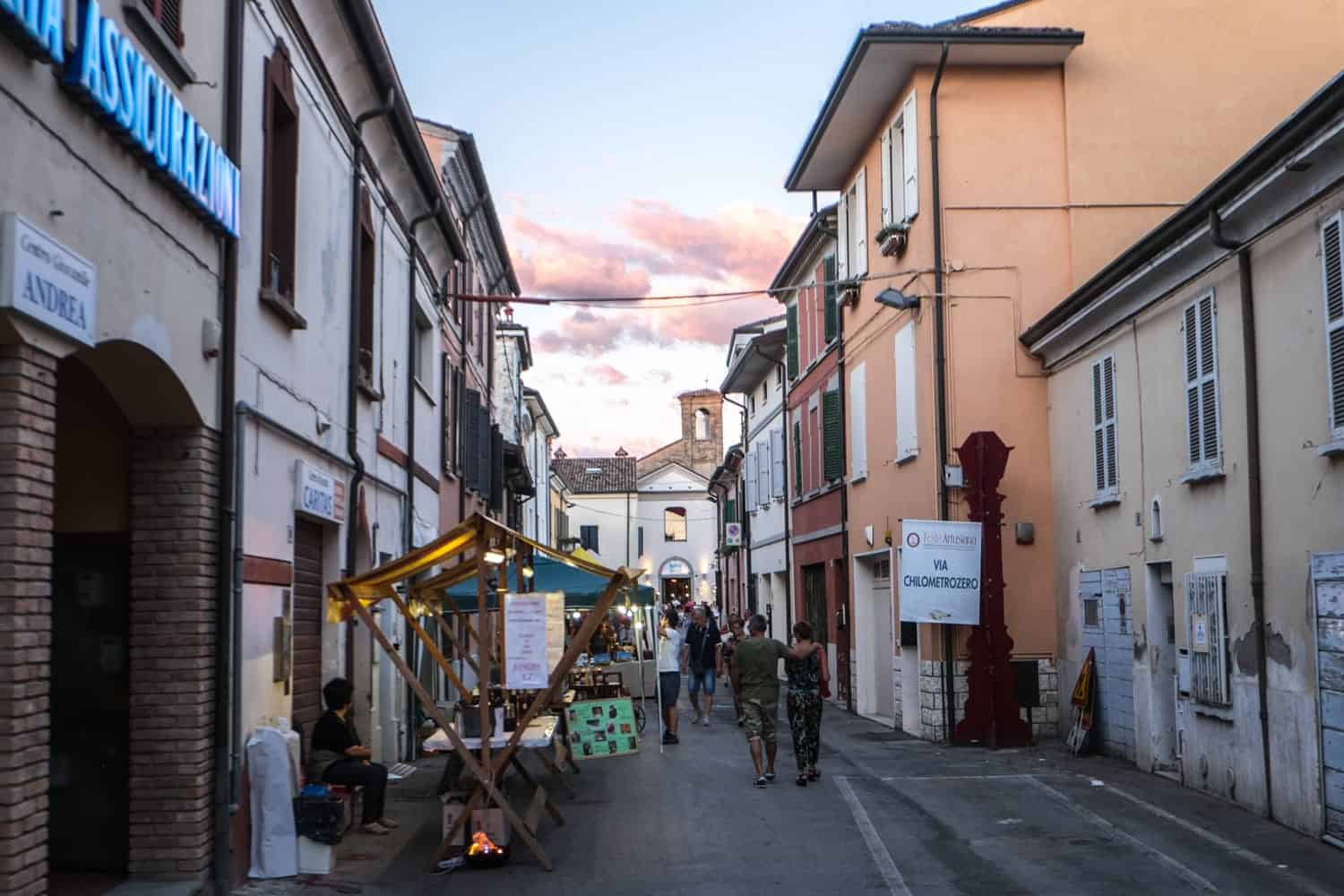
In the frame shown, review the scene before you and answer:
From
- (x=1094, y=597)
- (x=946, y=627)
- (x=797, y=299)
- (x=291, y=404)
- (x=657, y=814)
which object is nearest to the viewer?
(x=291, y=404)

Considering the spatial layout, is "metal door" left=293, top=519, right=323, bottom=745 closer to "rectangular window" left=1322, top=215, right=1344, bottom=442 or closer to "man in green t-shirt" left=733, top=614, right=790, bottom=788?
"man in green t-shirt" left=733, top=614, right=790, bottom=788

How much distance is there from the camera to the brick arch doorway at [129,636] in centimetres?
859

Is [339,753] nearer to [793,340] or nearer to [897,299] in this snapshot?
[897,299]

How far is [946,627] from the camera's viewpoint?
59.2ft

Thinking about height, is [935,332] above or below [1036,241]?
below

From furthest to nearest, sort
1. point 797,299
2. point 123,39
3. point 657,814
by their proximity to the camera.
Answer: point 797,299
point 657,814
point 123,39

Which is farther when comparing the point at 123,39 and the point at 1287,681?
the point at 1287,681

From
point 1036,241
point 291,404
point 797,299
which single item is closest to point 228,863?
point 291,404

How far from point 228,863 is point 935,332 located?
1206 centimetres

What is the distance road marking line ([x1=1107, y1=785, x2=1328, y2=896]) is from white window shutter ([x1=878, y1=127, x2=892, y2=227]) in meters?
9.88

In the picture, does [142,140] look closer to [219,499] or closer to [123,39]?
[123,39]

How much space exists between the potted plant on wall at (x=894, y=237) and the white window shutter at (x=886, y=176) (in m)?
0.37

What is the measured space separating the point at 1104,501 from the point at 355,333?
8.23 m

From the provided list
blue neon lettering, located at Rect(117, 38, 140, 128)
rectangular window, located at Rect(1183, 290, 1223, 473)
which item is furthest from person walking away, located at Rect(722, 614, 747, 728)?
blue neon lettering, located at Rect(117, 38, 140, 128)
